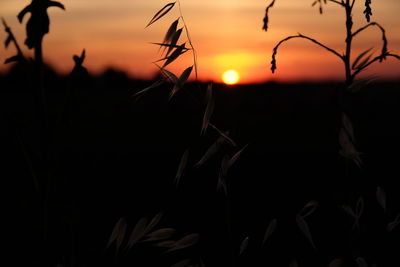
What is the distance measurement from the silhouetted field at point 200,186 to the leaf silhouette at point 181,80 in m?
0.04

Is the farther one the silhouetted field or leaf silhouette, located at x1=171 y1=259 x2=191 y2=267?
Result: leaf silhouette, located at x1=171 y1=259 x2=191 y2=267

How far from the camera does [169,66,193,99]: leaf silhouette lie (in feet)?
4.21

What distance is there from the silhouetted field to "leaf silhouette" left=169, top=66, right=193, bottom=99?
0.04 meters

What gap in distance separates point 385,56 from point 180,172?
0.54 meters

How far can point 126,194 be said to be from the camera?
5.61 m

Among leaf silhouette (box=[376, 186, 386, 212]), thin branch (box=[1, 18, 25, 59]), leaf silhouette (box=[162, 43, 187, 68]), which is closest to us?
thin branch (box=[1, 18, 25, 59])

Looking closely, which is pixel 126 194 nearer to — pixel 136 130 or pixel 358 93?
pixel 358 93

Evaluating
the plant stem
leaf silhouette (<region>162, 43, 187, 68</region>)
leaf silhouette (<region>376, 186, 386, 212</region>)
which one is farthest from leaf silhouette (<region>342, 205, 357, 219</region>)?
leaf silhouette (<region>162, 43, 187, 68</region>)

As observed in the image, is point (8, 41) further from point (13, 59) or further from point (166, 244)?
point (166, 244)

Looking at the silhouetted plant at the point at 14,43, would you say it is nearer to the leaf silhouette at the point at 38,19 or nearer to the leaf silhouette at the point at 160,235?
the leaf silhouette at the point at 38,19

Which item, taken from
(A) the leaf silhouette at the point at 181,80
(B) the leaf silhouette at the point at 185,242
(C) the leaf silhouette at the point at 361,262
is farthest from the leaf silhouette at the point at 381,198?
(A) the leaf silhouette at the point at 181,80

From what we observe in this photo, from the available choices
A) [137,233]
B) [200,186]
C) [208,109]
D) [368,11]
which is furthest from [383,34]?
[200,186]

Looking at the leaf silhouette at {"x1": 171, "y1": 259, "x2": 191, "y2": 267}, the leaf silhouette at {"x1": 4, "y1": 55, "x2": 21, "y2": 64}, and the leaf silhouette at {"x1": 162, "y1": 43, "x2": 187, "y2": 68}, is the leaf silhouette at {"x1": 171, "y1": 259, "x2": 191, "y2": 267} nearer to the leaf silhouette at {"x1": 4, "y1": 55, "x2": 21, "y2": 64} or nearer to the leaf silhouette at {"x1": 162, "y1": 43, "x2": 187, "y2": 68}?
the leaf silhouette at {"x1": 162, "y1": 43, "x2": 187, "y2": 68}

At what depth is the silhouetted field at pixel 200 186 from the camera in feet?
3.91
